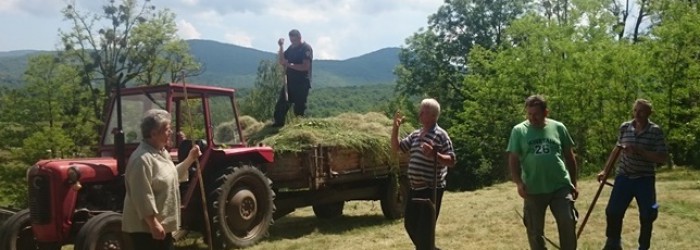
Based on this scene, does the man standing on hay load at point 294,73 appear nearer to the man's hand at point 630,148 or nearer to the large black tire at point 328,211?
the large black tire at point 328,211

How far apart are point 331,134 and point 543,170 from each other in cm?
425

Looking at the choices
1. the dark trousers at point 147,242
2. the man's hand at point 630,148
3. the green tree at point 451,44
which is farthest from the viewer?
the green tree at point 451,44

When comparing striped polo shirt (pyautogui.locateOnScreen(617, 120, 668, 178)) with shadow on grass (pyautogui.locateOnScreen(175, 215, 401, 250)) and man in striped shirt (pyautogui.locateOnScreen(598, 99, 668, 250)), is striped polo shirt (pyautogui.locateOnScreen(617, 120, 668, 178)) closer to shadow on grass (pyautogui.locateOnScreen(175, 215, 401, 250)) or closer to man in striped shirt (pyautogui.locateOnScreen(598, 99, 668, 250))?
man in striped shirt (pyautogui.locateOnScreen(598, 99, 668, 250))

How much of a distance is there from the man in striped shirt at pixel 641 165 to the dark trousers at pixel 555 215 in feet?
4.00

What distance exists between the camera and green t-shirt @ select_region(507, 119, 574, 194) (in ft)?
16.4

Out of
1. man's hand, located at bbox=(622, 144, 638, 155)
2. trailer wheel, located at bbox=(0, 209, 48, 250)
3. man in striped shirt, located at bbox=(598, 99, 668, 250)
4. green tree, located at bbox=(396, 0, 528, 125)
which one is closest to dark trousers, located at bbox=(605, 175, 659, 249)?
man in striped shirt, located at bbox=(598, 99, 668, 250)

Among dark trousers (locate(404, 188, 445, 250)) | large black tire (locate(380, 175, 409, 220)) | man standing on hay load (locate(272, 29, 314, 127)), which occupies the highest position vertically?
man standing on hay load (locate(272, 29, 314, 127))

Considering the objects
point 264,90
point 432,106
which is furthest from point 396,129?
point 264,90

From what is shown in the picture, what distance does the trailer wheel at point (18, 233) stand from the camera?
6340 millimetres

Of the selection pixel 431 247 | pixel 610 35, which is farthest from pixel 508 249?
pixel 610 35

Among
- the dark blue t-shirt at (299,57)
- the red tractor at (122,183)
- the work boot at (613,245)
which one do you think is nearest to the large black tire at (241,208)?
the red tractor at (122,183)

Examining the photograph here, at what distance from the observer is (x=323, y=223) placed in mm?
10016

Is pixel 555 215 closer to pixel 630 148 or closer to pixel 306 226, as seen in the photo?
pixel 630 148

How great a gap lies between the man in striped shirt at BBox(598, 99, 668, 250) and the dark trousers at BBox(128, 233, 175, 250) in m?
4.16
